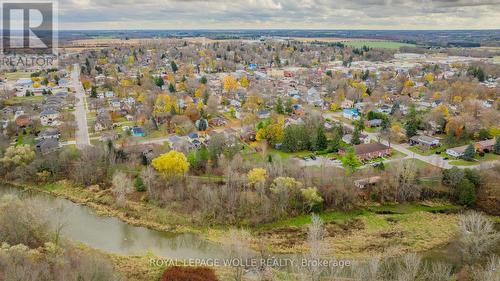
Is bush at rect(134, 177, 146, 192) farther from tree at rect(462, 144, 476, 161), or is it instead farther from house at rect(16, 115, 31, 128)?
tree at rect(462, 144, 476, 161)

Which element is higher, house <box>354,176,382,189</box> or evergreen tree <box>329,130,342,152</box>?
evergreen tree <box>329,130,342,152</box>

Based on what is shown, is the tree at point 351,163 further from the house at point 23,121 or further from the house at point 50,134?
the house at point 23,121

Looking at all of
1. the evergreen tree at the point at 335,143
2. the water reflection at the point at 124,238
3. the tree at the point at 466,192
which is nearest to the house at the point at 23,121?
the water reflection at the point at 124,238

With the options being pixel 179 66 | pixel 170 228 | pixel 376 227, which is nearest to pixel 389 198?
pixel 376 227

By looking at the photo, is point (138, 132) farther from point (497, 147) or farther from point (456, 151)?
point (497, 147)

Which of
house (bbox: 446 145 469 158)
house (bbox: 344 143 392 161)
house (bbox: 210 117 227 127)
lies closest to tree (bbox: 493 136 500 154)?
house (bbox: 446 145 469 158)

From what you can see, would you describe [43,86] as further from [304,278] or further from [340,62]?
[340,62]
